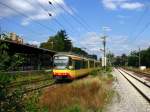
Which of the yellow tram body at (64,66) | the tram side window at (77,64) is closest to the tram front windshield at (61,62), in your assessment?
the yellow tram body at (64,66)

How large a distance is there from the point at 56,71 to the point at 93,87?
1461 cm

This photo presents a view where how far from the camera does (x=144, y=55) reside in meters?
164

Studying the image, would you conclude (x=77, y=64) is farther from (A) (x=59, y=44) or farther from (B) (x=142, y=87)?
(A) (x=59, y=44)

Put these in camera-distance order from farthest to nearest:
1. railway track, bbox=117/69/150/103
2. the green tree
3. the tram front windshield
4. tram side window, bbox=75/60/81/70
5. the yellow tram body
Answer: the green tree
tram side window, bbox=75/60/81/70
the tram front windshield
the yellow tram body
railway track, bbox=117/69/150/103

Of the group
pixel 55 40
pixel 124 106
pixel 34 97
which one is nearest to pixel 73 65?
pixel 124 106

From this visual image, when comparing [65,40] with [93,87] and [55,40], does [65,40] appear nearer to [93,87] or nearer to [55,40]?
[55,40]

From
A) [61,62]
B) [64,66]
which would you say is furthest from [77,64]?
[64,66]

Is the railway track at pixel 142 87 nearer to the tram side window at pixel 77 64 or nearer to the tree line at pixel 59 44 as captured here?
the tram side window at pixel 77 64

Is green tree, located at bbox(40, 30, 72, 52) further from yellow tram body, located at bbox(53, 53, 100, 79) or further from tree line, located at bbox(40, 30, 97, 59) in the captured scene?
yellow tram body, located at bbox(53, 53, 100, 79)

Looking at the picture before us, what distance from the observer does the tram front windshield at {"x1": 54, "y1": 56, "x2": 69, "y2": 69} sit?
39.9m

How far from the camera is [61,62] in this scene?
40156 millimetres

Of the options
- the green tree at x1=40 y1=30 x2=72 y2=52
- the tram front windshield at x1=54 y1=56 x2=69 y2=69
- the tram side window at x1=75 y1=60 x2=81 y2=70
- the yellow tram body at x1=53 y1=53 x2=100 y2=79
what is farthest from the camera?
the green tree at x1=40 y1=30 x2=72 y2=52

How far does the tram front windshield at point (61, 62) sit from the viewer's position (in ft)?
131

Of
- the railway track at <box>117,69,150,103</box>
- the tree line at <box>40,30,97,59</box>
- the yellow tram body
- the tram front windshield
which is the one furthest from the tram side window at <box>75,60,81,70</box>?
the tree line at <box>40,30,97,59</box>
